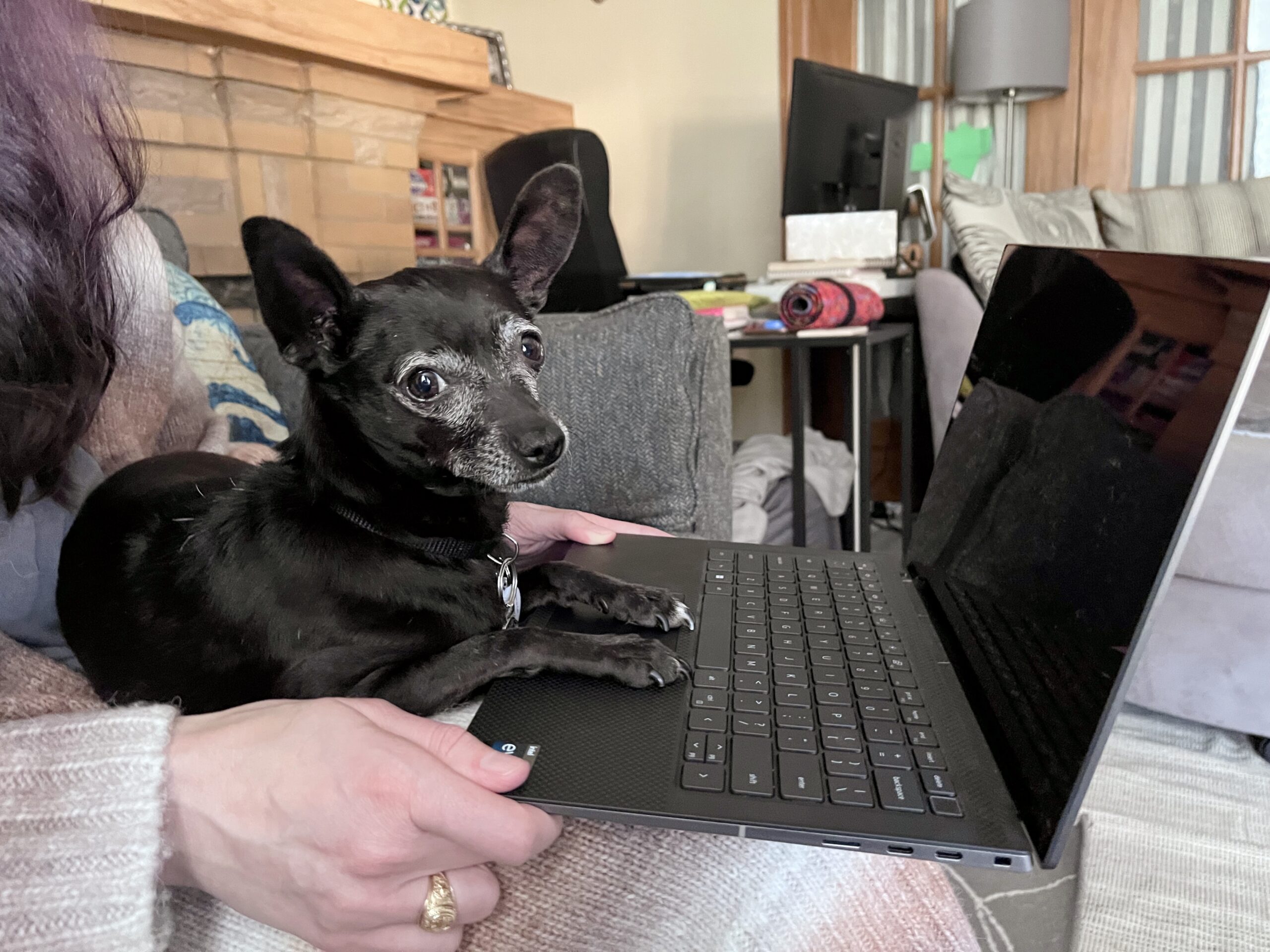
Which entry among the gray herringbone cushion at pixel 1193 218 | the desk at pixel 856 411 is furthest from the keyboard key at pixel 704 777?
the gray herringbone cushion at pixel 1193 218

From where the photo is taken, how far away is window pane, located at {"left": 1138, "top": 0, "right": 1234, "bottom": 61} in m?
2.77

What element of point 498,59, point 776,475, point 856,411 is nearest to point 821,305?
point 856,411

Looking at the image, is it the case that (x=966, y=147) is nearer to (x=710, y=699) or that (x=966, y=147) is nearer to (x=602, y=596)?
(x=602, y=596)

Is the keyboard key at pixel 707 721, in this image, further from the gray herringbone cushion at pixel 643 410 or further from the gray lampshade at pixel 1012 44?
the gray lampshade at pixel 1012 44

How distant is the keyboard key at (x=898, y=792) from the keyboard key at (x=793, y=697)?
9 cm

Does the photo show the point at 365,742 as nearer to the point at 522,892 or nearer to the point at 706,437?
the point at 522,892

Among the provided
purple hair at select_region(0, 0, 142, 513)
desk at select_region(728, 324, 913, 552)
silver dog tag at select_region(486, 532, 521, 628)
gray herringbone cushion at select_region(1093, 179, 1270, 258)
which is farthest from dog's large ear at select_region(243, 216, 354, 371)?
gray herringbone cushion at select_region(1093, 179, 1270, 258)

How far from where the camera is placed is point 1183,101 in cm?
287

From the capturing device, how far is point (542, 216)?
0.97m

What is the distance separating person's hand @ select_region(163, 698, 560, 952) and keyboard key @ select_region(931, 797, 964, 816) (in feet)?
0.75

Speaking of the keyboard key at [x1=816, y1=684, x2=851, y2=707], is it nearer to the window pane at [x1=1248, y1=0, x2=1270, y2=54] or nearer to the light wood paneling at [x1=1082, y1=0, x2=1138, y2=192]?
the light wood paneling at [x1=1082, y1=0, x2=1138, y2=192]

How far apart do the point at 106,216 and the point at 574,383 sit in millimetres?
637

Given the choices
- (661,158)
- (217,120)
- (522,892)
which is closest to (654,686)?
(522,892)

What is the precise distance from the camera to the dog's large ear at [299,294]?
0.76 m
